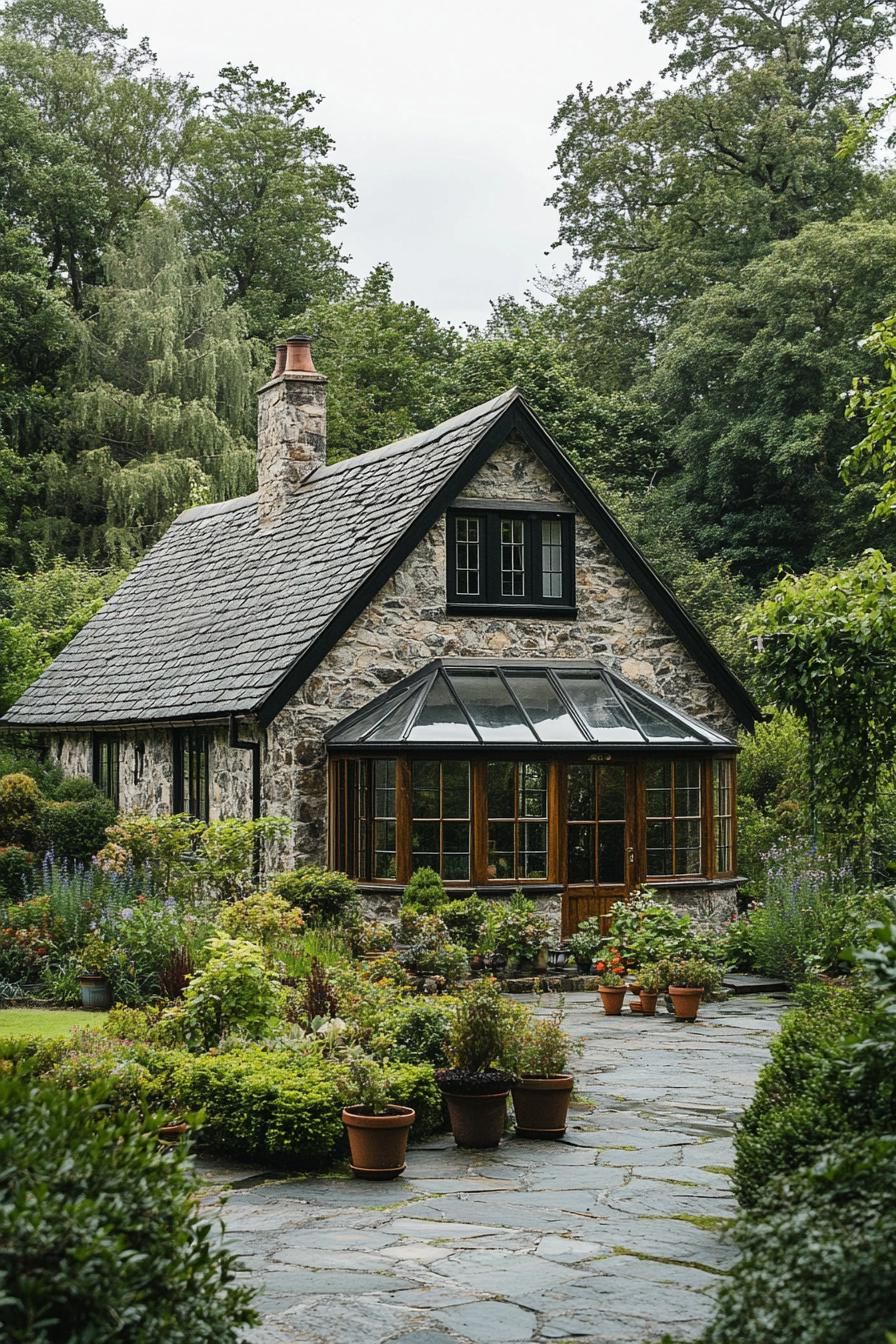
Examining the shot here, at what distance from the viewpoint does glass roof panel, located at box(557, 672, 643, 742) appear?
17.0 meters

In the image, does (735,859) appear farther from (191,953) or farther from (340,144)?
(340,144)

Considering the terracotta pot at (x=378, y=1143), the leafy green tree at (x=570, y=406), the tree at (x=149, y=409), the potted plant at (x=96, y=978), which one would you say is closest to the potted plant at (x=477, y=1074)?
the terracotta pot at (x=378, y=1143)

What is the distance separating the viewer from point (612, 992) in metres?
14.1

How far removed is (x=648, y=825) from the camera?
17.5 metres

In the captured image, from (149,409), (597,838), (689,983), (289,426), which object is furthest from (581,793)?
(149,409)

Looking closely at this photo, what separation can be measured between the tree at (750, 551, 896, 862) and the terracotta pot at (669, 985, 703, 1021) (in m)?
3.83

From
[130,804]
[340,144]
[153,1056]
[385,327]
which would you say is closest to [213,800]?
[130,804]

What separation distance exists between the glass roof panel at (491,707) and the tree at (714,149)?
67.7ft

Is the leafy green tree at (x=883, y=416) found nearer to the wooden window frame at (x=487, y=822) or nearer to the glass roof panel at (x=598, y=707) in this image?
the glass roof panel at (x=598, y=707)

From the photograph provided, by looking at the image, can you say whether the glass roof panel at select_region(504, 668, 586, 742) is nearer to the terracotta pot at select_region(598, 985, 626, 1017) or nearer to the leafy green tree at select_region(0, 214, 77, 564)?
the terracotta pot at select_region(598, 985, 626, 1017)

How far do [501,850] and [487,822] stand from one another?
36 centimetres

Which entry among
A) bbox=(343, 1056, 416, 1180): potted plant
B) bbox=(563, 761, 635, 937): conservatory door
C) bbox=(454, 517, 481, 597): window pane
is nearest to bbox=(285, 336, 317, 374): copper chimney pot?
bbox=(454, 517, 481, 597): window pane

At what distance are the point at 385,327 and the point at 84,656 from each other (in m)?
19.3

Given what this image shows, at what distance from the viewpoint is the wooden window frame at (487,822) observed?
16312 mm
